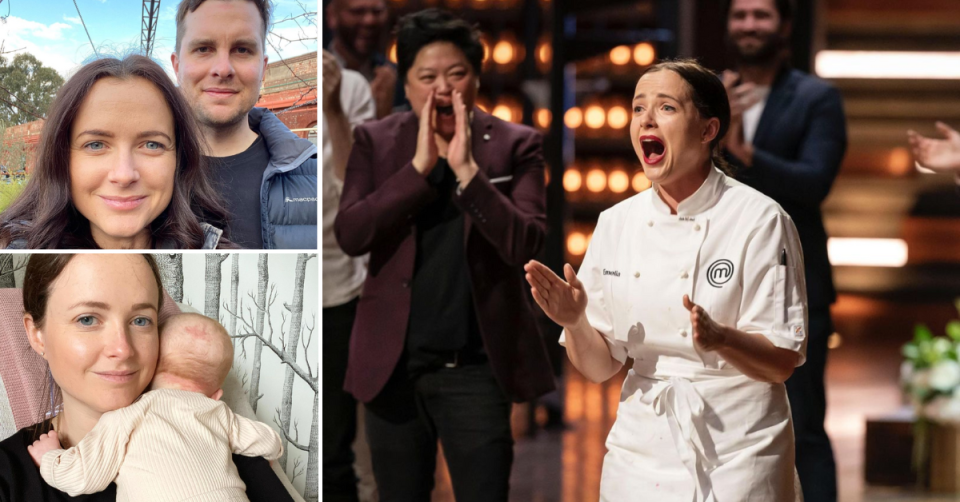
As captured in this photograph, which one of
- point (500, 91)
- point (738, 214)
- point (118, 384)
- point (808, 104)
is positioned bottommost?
point (118, 384)

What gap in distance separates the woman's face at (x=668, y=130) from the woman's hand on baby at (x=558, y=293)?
11.2 inches

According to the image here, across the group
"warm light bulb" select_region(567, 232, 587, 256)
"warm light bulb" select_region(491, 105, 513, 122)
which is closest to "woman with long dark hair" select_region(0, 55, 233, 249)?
"warm light bulb" select_region(491, 105, 513, 122)

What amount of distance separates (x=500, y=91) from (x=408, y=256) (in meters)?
2.30

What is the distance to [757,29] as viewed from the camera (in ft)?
9.41

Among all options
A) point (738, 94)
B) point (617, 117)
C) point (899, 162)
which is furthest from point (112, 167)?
point (899, 162)

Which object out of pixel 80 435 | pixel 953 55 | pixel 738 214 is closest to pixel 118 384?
pixel 80 435

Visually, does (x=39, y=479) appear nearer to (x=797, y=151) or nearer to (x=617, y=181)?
(x=797, y=151)

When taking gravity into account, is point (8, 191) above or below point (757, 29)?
below

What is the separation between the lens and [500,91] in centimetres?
465

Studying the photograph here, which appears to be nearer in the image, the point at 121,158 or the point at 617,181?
the point at 121,158

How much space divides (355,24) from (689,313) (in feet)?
5.68

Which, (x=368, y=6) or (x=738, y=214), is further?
(x=368, y=6)

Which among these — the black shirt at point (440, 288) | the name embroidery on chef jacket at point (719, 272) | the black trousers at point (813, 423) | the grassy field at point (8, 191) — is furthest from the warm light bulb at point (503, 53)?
the name embroidery on chef jacket at point (719, 272)

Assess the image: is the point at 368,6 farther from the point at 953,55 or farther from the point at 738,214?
the point at 953,55
